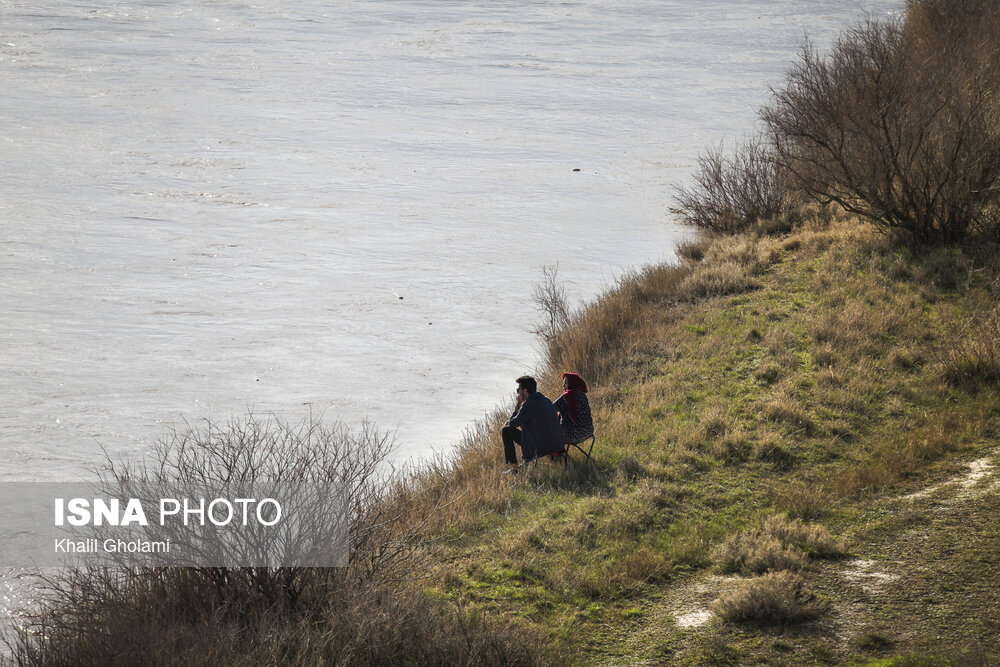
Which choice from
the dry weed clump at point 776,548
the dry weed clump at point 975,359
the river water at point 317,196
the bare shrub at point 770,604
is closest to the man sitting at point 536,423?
the river water at point 317,196

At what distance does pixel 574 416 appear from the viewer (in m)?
10.7

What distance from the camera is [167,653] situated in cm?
588

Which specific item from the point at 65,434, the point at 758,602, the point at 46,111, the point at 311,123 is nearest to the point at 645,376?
the point at 758,602

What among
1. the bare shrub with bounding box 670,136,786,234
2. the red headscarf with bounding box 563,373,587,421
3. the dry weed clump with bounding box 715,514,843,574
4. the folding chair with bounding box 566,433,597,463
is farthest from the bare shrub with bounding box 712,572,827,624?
the bare shrub with bounding box 670,136,786,234

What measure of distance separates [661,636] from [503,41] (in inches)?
1599

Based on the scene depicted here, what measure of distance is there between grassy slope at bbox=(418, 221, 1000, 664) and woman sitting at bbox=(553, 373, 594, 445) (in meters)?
0.32

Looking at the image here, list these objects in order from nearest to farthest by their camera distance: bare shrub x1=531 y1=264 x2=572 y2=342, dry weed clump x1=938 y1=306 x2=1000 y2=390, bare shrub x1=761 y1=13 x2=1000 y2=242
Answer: dry weed clump x1=938 y1=306 x2=1000 y2=390 → bare shrub x1=761 y1=13 x2=1000 y2=242 → bare shrub x1=531 y1=264 x2=572 y2=342

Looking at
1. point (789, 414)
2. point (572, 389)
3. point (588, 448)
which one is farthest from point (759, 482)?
point (572, 389)

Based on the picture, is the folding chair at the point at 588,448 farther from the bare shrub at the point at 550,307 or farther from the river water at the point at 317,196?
the bare shrub at the point at 550,307

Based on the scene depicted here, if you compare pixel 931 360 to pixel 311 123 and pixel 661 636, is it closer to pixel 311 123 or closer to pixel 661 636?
pixel 661 636

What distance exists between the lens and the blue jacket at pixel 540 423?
1045cm

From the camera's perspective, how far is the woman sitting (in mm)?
10641

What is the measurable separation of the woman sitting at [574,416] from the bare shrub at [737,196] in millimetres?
11891

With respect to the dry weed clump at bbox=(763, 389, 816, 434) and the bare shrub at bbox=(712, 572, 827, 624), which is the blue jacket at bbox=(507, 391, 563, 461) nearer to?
the dry weed clump at bbox=(763, 389, 816, 434)
